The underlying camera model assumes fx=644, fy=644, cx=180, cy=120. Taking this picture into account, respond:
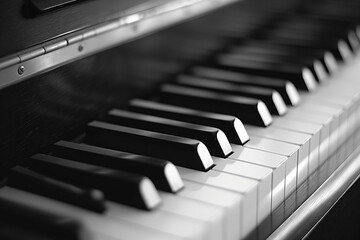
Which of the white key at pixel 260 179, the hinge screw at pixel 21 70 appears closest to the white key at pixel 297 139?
the white key at pixel 260 179

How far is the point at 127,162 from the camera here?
1.01 metres

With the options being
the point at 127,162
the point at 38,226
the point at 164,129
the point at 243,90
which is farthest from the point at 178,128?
the point at 38,226

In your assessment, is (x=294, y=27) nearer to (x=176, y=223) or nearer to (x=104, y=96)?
(x=104, y=96)

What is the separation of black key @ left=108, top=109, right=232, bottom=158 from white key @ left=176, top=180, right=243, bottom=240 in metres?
0.13

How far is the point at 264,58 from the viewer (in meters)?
1.59

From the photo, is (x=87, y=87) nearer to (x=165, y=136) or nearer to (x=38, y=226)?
(x=165, y=136)

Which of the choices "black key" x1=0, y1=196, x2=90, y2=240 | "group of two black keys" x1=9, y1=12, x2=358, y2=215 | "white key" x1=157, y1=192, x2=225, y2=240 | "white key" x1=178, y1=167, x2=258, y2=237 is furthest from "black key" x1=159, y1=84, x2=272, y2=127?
"black key" x1=0, y1=196, x2=90, y2=240

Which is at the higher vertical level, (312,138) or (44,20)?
(44,20)

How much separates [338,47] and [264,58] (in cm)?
24

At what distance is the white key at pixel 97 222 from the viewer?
0.86 metres

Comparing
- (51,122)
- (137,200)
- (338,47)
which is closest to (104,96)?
(51,122)

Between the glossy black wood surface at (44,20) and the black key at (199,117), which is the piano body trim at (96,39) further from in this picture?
the black key at (199,117)

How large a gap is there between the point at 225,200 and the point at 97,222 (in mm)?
195

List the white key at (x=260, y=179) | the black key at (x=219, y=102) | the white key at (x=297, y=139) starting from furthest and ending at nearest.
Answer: the black key at (x=219, y=102), the white key at (x=297, y=139), the white key at (x=260, y=179)
